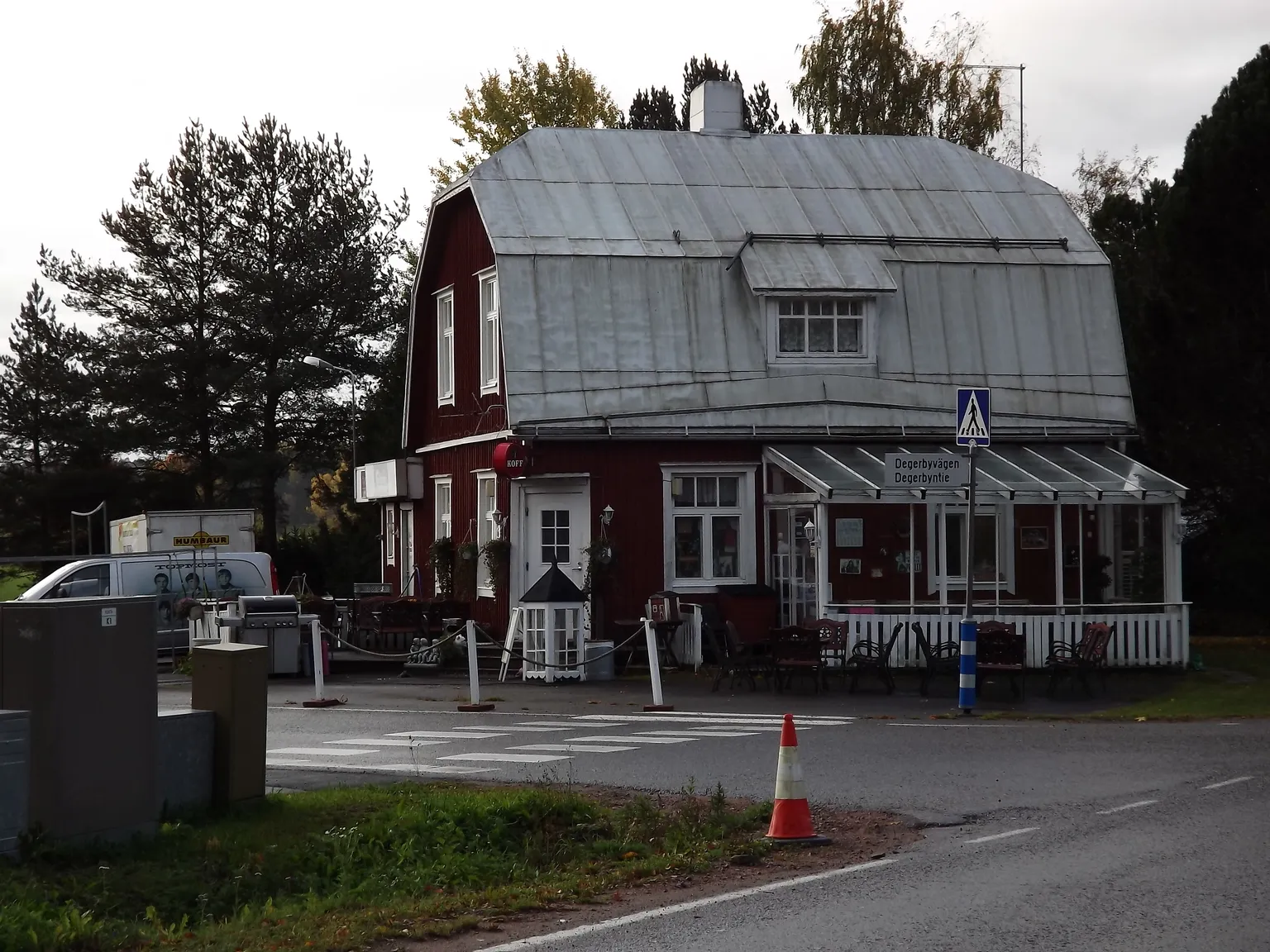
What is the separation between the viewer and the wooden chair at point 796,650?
22500mm

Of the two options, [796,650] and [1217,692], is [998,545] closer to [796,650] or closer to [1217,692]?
[1217,692]

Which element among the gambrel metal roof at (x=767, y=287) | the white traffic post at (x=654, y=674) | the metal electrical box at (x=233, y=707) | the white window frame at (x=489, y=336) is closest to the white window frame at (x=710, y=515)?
the gambrel metal roof at (x=767, y=287)

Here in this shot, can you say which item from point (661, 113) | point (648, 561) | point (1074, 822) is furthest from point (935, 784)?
point (661, 113)

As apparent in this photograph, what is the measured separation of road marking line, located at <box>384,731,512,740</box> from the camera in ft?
58.0

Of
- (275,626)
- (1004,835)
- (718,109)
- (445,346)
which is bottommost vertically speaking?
(1004,835)

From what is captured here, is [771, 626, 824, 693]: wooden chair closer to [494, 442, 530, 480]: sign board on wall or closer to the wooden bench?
the wooden bench

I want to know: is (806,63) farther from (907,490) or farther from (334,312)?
(907,490)

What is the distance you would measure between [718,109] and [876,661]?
1425 cm

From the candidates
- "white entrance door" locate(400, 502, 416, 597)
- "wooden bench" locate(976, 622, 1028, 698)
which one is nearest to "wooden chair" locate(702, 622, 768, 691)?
"wooden bench" locate(976, 622, 1028, 698)

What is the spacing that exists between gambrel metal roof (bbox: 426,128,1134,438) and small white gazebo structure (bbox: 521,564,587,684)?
312cm

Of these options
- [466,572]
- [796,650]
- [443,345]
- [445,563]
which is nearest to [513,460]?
[466,572]

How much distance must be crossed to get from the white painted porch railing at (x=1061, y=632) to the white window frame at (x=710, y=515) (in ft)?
12.4

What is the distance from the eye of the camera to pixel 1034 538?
1136 inches

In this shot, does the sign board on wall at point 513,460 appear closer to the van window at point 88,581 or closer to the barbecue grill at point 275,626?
the barbecue grill at point 275,626
